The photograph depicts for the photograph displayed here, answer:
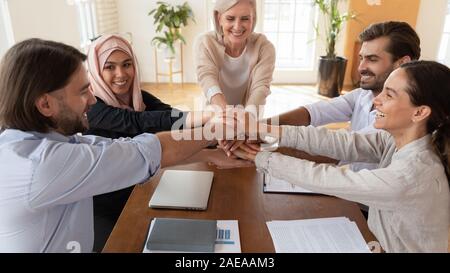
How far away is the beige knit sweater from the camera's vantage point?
2010 mm

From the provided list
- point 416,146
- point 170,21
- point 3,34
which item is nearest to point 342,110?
point 416,146

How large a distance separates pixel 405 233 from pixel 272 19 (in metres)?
5.05

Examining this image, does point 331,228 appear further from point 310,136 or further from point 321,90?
point 321,90

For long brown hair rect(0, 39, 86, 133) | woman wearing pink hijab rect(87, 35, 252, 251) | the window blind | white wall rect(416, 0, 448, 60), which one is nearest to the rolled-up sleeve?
long brown hair rect(0, 39, 86, 133)

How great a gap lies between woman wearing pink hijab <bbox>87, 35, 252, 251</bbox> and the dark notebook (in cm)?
48

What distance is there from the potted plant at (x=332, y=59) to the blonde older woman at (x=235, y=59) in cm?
317

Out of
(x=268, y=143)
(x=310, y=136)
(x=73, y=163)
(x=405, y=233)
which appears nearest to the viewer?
(x=73, y=163)

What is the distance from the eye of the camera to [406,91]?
3.81ft

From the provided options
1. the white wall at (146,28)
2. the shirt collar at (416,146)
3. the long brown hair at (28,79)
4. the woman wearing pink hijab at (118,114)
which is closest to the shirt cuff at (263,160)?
the woman wearing pink hijab at (118,114)

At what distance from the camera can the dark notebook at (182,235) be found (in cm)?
102

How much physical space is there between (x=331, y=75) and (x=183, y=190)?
426cm

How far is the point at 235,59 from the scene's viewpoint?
83.3 inches

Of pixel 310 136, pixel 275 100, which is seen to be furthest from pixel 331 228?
A: pixel 275 100

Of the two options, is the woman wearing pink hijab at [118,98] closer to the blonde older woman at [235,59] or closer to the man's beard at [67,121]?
the blonde older woman at [235,59]
